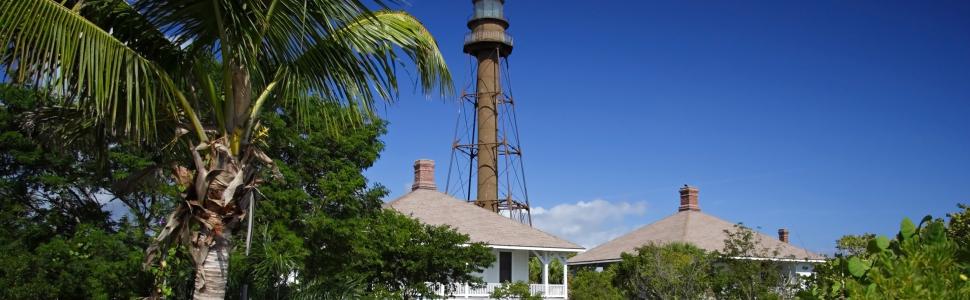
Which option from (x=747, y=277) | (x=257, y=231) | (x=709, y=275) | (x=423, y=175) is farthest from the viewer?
(x=423, y=175)

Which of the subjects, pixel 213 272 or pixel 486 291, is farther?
pixel 486 291

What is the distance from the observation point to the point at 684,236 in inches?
1406

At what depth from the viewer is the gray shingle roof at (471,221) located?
Result: 28.6 meters

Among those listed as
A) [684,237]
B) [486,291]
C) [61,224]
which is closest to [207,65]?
[61,224]

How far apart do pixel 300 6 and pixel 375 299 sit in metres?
10.9

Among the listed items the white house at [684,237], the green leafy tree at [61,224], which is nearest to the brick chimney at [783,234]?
the white house at [684,237]

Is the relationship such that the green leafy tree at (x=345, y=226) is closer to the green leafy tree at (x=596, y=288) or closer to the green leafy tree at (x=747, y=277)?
the green leafy tree at (x=747, y=277)

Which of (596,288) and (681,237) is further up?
(681,237)

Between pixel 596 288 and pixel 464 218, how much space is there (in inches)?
200

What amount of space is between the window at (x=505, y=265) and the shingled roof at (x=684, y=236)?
722cm

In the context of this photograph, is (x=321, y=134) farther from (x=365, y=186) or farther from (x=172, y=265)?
(x=172, y=265)

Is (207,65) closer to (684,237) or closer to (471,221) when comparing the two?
(471,221)

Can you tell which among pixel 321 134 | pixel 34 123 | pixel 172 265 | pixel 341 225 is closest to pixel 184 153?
pixel 34 123

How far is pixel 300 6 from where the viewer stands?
7637 mm
